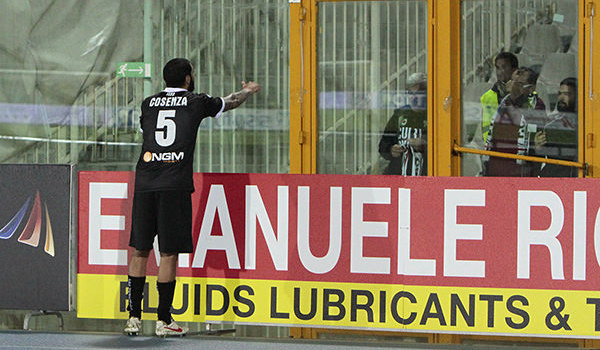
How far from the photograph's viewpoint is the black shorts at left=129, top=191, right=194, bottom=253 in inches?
321

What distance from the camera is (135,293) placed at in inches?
329

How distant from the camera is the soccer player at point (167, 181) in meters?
8.16

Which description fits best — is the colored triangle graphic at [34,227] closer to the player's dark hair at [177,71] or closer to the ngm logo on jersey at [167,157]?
the ngm logo on jersey at [167,157]

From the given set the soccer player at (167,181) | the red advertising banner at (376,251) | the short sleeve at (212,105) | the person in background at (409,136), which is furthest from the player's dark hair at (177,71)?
the person in background at (409,136)

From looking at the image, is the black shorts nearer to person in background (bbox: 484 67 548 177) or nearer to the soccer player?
the soccer player

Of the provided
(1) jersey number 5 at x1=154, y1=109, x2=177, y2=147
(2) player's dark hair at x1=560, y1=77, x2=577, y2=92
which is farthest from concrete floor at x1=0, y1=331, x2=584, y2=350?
(2) player's dark hair at x1=560, y1=77, x2=577, y2=92

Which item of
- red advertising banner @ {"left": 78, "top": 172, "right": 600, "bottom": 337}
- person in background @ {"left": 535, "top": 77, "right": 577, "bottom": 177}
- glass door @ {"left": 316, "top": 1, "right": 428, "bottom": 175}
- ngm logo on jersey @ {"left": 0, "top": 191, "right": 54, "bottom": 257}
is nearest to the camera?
red advertising banner @ {"left": 78, "top": 172, "right": 600, "bottom": 337}

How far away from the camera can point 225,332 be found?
28.9 ft

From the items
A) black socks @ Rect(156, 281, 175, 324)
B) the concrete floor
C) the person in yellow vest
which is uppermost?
the person in yellow vest

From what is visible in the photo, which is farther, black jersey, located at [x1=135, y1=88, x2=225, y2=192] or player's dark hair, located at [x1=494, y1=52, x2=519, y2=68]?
player's dark hair, located at [x1=494, y1=52, x2=519, y2=68]

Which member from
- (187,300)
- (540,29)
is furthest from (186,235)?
(540,29)

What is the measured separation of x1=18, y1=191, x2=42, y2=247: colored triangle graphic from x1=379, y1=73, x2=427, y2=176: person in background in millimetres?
2973

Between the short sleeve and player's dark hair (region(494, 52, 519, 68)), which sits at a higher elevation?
player's dark hair (region(494, 52, 519, 68))

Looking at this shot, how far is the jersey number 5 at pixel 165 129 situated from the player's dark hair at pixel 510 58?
2960 mm
